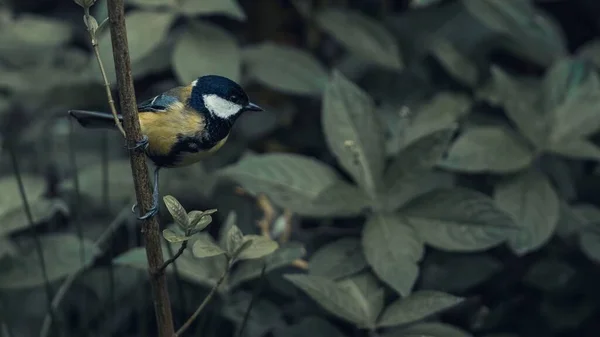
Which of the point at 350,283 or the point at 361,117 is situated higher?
the point at 361,117

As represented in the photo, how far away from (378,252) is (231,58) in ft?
2.15

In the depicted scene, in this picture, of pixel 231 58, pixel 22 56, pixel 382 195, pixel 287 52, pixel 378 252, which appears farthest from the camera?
pixel 22 56

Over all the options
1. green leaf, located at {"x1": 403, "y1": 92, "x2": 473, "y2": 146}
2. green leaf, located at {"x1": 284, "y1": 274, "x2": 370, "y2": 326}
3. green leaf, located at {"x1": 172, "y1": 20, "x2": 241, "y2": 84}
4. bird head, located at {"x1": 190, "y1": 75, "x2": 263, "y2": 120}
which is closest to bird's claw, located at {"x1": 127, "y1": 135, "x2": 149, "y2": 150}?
bird head, located at {"x1": 190, "y1": 75, "x2": 263, "y2": 120}

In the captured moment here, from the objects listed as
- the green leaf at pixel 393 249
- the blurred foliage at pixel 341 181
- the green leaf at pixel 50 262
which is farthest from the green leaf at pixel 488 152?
the green leaf at pixel 50 262

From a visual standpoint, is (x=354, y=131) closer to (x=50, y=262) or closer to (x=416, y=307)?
(x=416, y=307)

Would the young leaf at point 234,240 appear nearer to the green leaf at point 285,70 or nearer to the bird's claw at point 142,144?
the bird's claw at point 142,144

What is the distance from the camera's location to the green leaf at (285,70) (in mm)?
1947

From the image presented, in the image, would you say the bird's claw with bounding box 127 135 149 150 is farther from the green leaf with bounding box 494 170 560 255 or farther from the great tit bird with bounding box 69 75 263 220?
the green leaf with bounding box 494 170 560 255

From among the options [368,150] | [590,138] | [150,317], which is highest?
[368,150]

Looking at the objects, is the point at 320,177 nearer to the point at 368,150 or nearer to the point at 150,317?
the point at 368,150

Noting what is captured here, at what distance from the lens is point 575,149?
1695 millimetres

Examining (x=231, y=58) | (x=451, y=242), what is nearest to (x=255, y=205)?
(x=231, y=58)

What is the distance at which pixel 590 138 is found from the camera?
206 cm

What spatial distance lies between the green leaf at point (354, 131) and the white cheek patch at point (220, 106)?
0.42 metres
